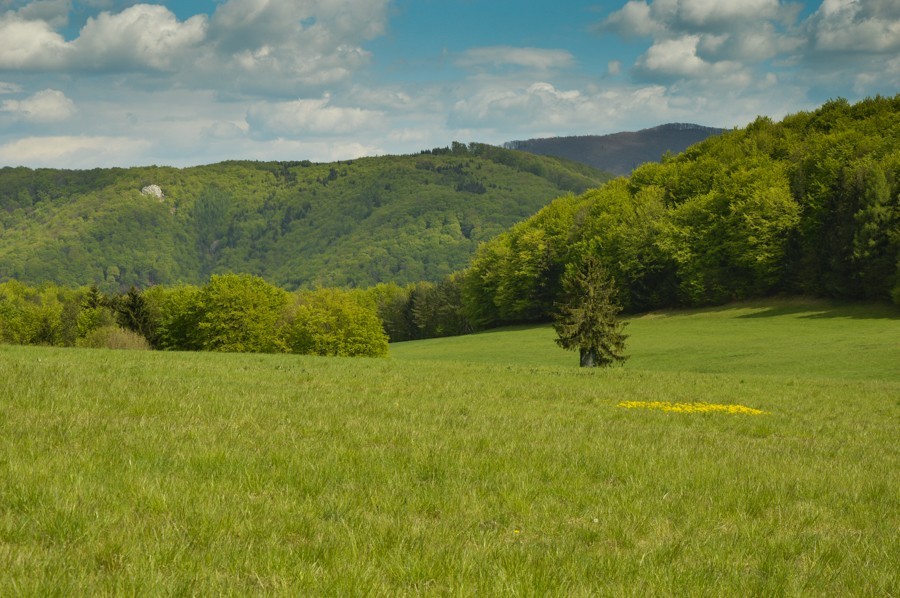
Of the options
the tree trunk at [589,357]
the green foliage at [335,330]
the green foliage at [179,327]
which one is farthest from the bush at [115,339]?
the tree trunk at [589,357]

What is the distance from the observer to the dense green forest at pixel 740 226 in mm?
81125

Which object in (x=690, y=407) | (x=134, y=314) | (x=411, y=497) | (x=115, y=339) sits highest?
(x=134, y=314)

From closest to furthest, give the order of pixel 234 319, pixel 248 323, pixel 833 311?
pixel 833 311 → pixel 248 323 → pixel 234 319

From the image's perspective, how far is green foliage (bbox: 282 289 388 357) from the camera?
8675 centimetres

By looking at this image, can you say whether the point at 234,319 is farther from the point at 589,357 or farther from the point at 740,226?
the point at 740,226

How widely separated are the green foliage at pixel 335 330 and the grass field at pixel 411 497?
69.1 m

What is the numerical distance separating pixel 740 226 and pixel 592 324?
52398mm

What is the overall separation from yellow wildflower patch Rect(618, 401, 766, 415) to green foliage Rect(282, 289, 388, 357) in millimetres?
66110

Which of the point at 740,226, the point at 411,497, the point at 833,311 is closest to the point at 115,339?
the point at 740,226

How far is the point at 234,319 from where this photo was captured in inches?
3521

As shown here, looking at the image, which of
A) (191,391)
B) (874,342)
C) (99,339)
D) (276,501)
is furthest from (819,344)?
(99,339)

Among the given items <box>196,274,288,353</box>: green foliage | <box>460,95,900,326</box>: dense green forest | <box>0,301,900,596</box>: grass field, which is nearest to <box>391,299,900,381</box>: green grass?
<box>460,95,900,326</box>: dense green forest

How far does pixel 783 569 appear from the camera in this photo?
5938mm

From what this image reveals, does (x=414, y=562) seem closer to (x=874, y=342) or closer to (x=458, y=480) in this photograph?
(x=458, y=480)
